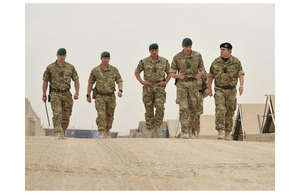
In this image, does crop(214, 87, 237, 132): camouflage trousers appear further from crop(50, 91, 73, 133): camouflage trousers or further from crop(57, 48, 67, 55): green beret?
crop(57, 48, 67, 55): green beret

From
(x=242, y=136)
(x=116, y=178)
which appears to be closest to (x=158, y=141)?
(x=116, y=178)

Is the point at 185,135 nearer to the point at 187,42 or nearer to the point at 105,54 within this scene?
the point at 187,42

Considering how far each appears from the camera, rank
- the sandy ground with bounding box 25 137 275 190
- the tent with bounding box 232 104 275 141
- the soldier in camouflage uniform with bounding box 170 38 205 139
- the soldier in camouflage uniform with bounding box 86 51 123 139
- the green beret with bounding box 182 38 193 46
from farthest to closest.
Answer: the tent with bounding box 232 104 275 141
the soldier in camouflage uniform with bounding box 86 51 123 139
the soldier in camouflage uniform with bounding box 170 38 205 139
the green beret with bounding box 182 38 193 46
the sandy ground with bounding box 25 137 275 190

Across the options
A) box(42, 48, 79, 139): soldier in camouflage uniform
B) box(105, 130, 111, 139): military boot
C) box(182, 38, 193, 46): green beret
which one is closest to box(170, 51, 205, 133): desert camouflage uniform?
box(182, 38, 193, 46): green beret

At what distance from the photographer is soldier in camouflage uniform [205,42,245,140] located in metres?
12.6

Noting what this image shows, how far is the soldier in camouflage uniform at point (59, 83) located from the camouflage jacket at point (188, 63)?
2200 millimetres

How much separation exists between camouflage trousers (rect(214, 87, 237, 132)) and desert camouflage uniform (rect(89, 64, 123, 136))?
226cm

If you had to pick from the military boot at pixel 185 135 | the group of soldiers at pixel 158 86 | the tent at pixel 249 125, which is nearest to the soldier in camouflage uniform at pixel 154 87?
the group of soldiers at pixel 158 86

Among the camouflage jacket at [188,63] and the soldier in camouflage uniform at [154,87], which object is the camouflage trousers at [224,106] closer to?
the camouflage jacket at [188,63]

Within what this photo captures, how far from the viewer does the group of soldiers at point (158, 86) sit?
492 inches

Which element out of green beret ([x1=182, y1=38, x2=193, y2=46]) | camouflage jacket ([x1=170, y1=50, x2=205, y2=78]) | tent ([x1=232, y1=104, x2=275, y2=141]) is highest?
green beret ([x1=182, y1=38, x2=193, y2=46])

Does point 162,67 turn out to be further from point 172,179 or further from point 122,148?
point 172,179

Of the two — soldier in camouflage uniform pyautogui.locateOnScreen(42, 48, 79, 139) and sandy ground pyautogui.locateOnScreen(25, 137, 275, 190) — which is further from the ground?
soldier in camouflage uniform pyautogui.locateOnScreen(42, 48, 79, 139)

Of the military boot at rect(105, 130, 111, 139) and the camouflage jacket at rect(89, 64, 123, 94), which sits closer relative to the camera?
the camouflage jacket at rect(89, 64, 123, 94)
